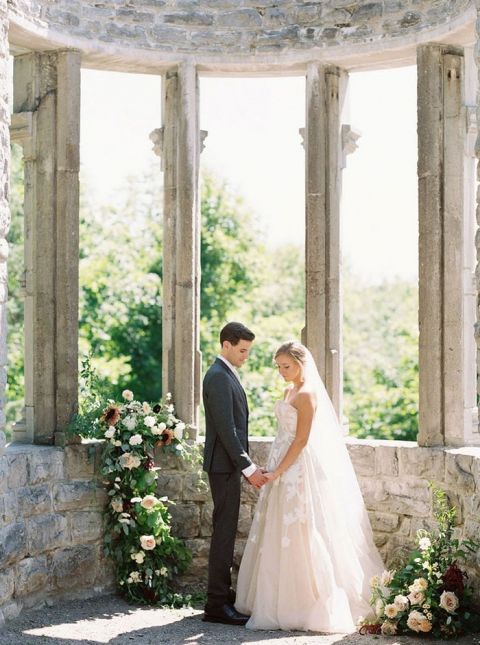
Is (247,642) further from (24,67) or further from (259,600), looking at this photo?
(24,67)

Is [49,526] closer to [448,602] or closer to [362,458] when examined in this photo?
[362,458]

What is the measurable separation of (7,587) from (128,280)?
1554 cm

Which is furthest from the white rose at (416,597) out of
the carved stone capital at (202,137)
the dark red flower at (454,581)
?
the carved stone capital at (202,137)

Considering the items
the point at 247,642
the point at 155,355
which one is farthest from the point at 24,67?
the point at 155,355

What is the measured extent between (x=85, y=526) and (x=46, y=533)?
327mm

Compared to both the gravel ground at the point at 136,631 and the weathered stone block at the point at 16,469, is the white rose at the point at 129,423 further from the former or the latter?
the gravel ground at the point at 136,631

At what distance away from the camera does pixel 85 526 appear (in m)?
6.20

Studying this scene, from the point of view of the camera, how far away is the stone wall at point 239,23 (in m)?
6.36

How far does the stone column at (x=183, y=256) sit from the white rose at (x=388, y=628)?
1865mm

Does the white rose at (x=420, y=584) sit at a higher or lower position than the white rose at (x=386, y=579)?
higher

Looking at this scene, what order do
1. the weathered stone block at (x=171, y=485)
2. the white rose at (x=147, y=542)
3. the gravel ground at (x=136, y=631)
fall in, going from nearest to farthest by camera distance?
the gravel ground at (x=136, y=631), the white rose at (x=147, y=542), the weathered stone block at (x=171, y=485)

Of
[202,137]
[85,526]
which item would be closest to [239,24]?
[202,137]

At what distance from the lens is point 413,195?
1414 inches

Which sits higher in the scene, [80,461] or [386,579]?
[80,461]
